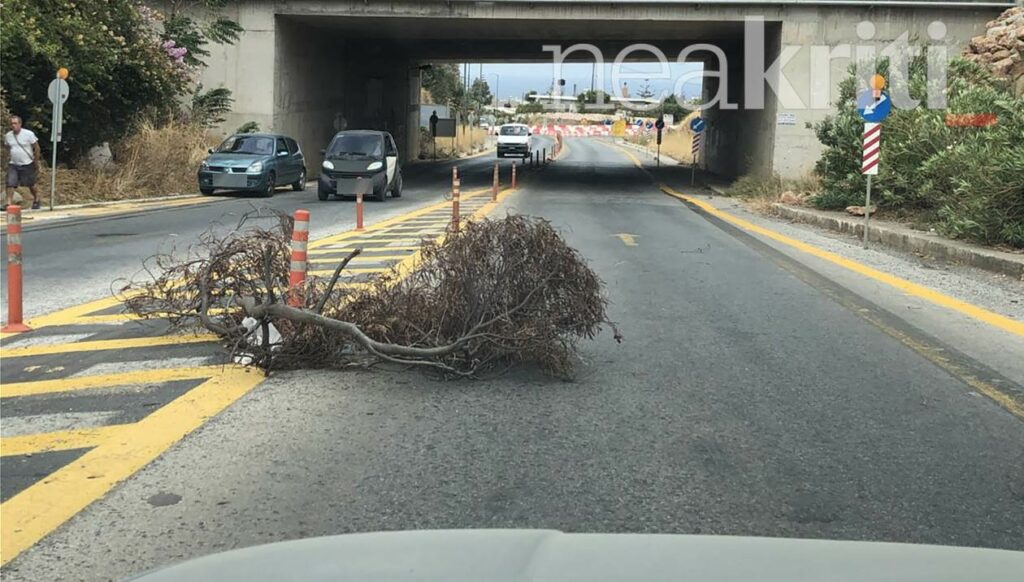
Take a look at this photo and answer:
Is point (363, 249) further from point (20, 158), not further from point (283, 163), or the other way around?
point (283, 163)

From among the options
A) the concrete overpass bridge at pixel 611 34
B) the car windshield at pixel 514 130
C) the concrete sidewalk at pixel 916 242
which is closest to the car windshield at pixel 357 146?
the concrete overpass bridge at pixel 611 34

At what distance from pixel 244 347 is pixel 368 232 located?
9156 mm

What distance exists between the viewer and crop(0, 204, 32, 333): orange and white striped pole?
24.5ft

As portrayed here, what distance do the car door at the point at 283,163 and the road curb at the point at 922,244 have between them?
1305 centimetres

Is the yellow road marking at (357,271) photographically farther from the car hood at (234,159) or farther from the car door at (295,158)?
the car door at (295,158)

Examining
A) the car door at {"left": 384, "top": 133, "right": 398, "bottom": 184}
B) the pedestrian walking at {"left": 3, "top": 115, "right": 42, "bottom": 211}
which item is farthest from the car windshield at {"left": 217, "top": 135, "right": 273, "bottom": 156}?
the pedestrian walking at {"left": 3, "top": 115, "right": 42, "bottom": 211}

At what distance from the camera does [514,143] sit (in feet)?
175

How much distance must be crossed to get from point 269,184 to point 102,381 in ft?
58.1

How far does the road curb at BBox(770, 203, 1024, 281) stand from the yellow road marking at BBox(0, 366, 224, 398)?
1013 centimetres

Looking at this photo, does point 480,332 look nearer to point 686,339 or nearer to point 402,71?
point 686,339

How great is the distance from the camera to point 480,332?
612 cm

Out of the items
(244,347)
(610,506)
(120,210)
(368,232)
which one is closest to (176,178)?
(120,210)

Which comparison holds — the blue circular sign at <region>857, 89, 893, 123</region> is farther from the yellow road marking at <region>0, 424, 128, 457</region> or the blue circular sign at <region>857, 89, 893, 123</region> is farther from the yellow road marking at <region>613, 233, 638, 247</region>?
the yellow road marking at <region>0, 424, 128, 457</region>

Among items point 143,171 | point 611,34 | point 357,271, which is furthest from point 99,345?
point 611,34
